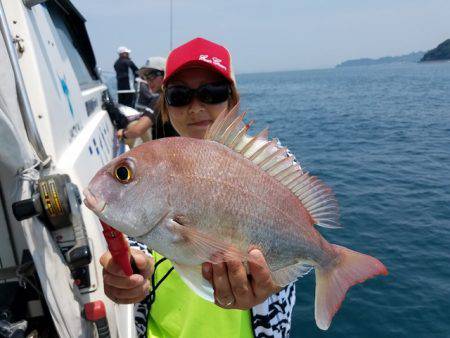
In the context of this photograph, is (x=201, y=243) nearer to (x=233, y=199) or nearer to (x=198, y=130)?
(x=233, y=199)

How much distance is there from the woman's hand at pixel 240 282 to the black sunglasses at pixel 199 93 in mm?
1031

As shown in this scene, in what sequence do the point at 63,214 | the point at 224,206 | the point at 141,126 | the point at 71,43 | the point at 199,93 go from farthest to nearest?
the point at 71,43 → the point at 141,126 → the point at 199,93 → the point at 63,214 → the point at 224,206

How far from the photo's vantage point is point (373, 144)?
13.6m

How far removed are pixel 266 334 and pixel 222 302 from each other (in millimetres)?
528

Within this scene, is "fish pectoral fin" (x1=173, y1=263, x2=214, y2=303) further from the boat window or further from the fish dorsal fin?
the boat window

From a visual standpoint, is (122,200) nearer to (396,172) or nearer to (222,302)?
(222,302)

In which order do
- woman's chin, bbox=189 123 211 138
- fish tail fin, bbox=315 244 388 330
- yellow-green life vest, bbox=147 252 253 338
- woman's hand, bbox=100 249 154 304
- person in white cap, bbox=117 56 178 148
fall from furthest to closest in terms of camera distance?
person in white cap, bbox=117 56 178 148 → woman's chin, bbox=189 123 211 138 → yellow-green life vest, bbox=147 252 253 338 → fish tail fin, bbox=315 244 388 330 → woman's hand, bbox=100 249 154 304

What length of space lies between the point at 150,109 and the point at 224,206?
382 centimetres

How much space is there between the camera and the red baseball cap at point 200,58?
6.52 feet

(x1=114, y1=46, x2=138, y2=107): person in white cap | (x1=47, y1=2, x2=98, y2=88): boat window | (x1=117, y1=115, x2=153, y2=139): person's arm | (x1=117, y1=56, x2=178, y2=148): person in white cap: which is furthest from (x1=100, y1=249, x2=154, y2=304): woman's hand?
(x1=114, y1=46, x2=138, y2=107): person in white cap

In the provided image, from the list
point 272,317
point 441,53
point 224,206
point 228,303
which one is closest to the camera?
point 224,206

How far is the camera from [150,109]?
15.9ft

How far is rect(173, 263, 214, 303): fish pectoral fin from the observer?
130 cm

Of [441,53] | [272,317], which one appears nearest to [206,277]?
[272,317]
